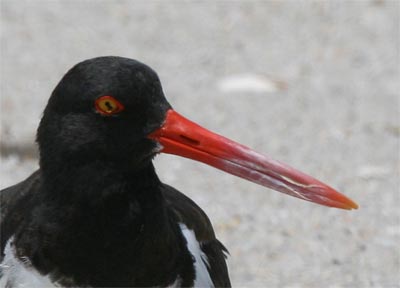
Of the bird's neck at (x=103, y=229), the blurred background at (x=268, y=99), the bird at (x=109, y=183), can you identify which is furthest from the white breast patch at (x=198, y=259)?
the blurred background at (x=268, y=99)

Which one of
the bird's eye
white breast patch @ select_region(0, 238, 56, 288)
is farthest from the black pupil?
white breast patch @ select_region(0, 238, 56, 288)

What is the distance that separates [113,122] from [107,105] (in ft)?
0.21

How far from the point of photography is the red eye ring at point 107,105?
12.1 feet

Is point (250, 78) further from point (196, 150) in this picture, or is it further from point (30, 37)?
point (196, 150)

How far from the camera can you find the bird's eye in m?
3.70

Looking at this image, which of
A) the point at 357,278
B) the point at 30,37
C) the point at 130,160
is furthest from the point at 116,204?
the point at 30,37

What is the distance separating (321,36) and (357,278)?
3379 millimetres

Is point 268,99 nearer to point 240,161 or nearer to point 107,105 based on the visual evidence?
point 240,161

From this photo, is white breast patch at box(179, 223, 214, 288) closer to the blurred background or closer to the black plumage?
the black plumage

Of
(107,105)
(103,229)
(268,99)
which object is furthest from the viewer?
(268,99)

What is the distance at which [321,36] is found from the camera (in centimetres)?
863

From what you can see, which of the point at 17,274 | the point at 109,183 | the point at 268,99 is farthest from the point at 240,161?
the point at 268,99

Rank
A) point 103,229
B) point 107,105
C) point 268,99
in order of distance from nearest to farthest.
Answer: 1. point 107,105
2. point 103,229
3. point 268,99

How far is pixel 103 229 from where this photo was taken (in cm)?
385
